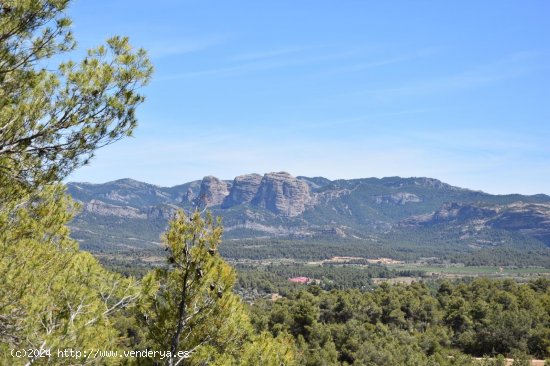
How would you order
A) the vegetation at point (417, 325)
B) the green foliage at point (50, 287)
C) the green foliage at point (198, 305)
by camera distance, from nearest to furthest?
the green foliage at point (50, 287) → the green foliage at point (198, 305) → the vegetation at point (417, 325)


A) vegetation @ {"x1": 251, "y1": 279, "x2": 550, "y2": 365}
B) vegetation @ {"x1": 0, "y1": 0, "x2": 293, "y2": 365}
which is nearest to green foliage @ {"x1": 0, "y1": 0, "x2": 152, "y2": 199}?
vegetation @ {"x1": 0, "y1": 0, "x2": 293, "y2": 365}

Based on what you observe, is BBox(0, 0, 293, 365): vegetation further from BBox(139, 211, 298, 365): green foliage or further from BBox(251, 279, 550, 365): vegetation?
BBox(251, 279, 550, 365): vegetation

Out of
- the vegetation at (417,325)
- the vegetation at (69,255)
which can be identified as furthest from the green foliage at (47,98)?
the vegetation at (417,325)

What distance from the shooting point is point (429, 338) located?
41.6 m

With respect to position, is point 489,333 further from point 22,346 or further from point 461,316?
point 22,346

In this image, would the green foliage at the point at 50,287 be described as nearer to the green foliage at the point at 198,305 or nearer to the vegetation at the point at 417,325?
the green foliage at the point at 198,305

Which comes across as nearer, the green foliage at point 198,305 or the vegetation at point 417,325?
the green foliage at point 198,305

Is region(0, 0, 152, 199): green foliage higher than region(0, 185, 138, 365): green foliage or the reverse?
higher

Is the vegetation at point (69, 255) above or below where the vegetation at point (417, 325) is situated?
above

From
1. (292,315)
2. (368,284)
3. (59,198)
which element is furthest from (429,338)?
(368,284)

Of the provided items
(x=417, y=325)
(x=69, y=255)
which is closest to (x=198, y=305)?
(x=69, y=255)

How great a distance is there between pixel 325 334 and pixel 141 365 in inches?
1401

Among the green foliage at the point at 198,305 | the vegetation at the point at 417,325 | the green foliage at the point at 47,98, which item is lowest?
the vegetation at the point at 417,325

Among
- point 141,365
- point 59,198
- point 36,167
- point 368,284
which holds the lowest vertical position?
point 368,284
